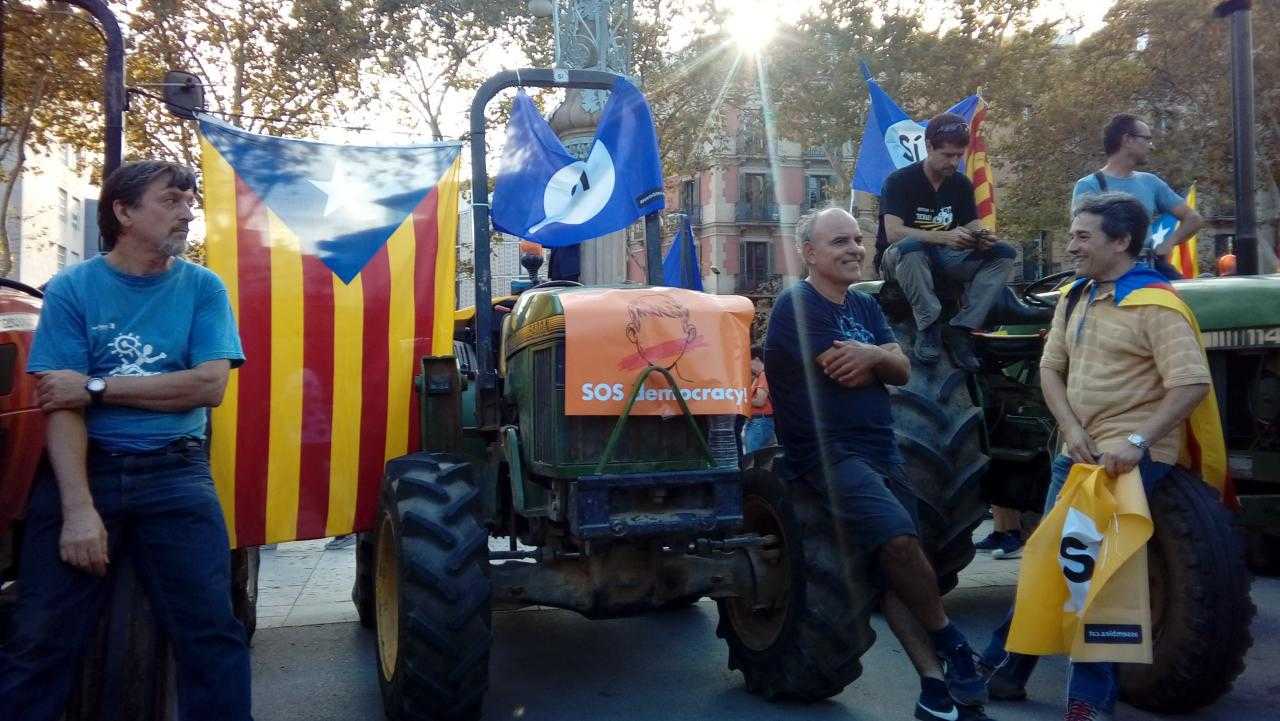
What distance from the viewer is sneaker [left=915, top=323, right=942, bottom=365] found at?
546cm

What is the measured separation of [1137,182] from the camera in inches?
233

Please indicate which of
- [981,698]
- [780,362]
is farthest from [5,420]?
[981,698]

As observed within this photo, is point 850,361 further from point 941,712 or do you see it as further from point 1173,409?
point 941,712

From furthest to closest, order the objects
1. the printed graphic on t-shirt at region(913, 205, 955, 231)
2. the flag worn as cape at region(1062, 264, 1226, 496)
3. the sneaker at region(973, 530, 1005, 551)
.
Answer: the sneaker at region(973, 530, 1005, 551) < the printed graphic on t-shirt at region(913, 205, 955, 231) < the flag worn as cape at region(1062, 264, 1226, 496)

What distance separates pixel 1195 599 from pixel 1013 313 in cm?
214

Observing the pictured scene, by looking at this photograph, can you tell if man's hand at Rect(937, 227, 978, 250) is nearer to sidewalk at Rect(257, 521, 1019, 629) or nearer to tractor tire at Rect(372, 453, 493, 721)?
sidewalk at Rect(257, 521, 1019, 629)

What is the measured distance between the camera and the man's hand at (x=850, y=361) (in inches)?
165

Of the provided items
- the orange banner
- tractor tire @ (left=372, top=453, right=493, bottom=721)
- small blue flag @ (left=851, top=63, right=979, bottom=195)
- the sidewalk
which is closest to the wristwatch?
tractor tire @ (left=372, top=453, right=493, bottom=721)

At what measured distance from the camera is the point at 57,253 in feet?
121

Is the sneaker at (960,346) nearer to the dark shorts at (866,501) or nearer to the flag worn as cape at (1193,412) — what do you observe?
the flag worn as cape at (1193,412)

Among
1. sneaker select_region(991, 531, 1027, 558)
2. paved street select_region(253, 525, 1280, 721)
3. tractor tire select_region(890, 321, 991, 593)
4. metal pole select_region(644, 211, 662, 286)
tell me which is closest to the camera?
paved street select_region(253, 525, 1280, 721)

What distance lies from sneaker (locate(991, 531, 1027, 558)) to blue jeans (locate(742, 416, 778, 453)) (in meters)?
2.06

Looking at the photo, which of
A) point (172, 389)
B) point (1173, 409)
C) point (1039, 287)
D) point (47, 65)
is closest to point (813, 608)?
point (1173, 409)

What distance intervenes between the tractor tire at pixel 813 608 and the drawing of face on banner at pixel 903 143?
255 inches
